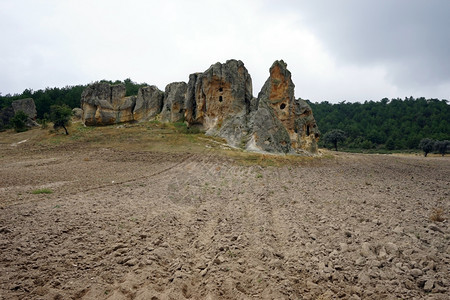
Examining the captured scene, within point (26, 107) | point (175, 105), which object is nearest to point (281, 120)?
point (175, 105)

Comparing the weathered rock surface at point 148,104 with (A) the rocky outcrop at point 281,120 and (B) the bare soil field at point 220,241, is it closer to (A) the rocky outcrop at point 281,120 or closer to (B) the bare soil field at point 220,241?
(A) the rocky outcrop at point 281,120

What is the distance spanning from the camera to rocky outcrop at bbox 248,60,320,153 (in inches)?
1017

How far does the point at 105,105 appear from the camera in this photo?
4012cm

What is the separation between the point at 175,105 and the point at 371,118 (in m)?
76.4

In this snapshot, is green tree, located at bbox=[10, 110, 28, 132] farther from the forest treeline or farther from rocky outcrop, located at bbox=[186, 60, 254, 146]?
rocky outcrop, located at bbox=[186, 60, 254, 146]

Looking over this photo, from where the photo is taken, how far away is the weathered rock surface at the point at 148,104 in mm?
42022

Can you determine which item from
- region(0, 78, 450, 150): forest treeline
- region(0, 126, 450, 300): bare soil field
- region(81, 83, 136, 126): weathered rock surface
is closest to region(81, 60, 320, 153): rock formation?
region(81, 83, 136, 126): weathered rock surface

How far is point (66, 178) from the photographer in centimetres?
1309

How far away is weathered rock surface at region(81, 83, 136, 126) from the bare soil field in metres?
29.8

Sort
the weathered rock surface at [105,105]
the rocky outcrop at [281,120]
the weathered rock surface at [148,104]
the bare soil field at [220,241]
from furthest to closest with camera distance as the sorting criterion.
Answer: the weathered rock surface at [148,104], the weathered rock surface at [105,105], the rocky outcrop at [281,120], the bare soil field at [220,241]

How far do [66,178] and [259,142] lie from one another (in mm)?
17800

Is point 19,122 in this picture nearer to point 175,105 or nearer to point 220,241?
point 175,105

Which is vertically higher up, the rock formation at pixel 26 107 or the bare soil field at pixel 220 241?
the rock formation at pixel 26 107

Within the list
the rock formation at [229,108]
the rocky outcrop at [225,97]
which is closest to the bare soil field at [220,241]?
the rock formation at [229,108]
